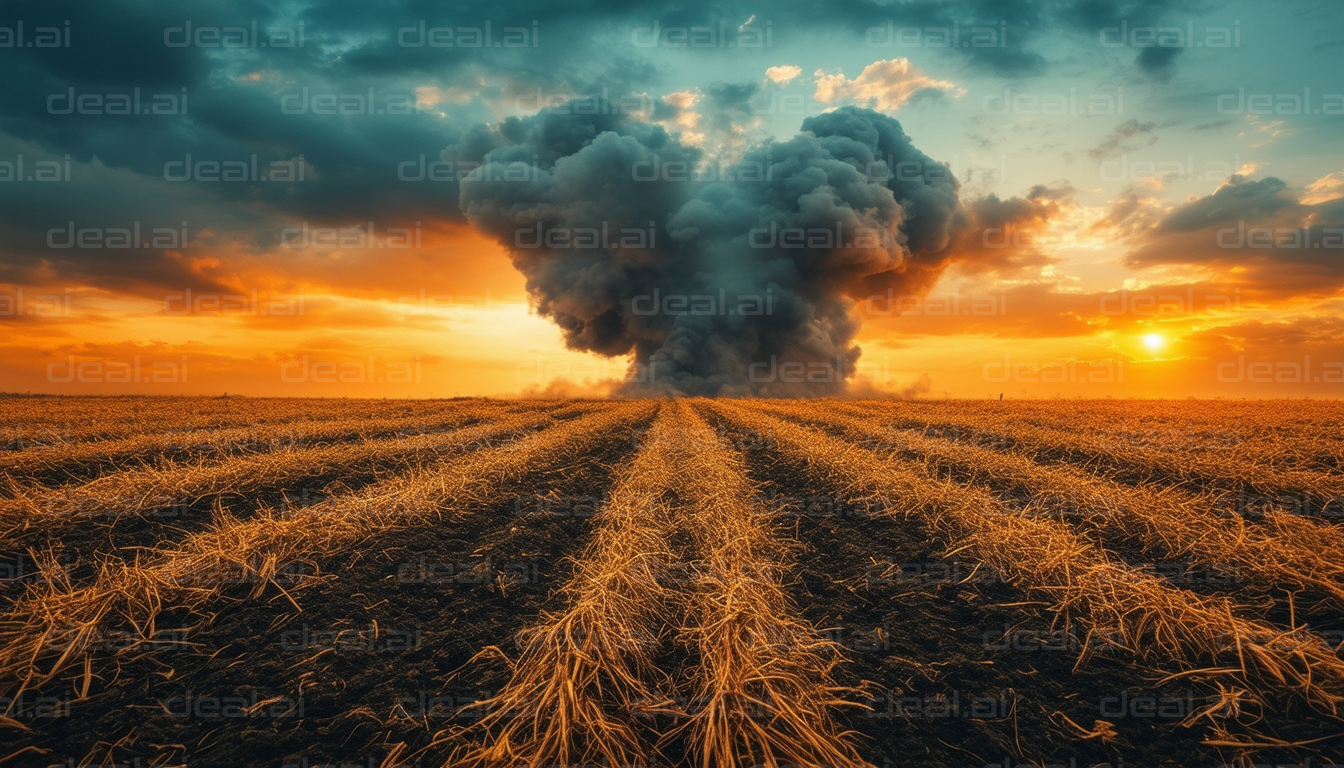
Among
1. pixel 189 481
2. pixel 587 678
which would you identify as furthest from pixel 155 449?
pixel 587 678

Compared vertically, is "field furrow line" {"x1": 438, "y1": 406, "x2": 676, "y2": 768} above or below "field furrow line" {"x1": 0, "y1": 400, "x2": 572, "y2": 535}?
below

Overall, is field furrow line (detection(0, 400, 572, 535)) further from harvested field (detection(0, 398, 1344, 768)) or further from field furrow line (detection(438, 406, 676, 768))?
field furrow line (detection(438, 406, 676, 768))

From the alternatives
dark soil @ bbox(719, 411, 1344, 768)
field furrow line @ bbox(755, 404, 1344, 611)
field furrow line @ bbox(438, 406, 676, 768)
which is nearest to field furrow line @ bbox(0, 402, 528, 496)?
field furrow line @ bbox(438, 406, 676, 768)

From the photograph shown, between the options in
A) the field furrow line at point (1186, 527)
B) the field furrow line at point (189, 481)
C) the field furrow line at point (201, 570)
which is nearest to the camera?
the field furrow line at point (201, 570)

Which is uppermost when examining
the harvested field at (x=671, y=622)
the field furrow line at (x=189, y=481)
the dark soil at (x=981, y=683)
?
the field furrow line at (x=189, y=481)

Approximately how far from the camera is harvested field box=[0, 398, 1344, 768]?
3.21 m

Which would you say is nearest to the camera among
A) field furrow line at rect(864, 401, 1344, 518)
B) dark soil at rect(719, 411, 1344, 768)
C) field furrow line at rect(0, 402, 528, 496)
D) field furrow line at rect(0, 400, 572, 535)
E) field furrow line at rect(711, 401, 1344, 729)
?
dark soil at rect(719, 411, 1344, 768)

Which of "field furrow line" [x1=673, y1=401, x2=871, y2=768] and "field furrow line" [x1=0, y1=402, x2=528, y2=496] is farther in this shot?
"field furrow line" [x1=0, y1=402, x2=528, y2=496]

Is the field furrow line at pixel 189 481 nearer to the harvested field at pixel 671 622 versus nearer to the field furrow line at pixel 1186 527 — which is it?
the harvested field at pixel 671 622

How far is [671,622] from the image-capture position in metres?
4.58

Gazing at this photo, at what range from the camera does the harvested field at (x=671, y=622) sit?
321cm

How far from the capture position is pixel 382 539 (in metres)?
6.57

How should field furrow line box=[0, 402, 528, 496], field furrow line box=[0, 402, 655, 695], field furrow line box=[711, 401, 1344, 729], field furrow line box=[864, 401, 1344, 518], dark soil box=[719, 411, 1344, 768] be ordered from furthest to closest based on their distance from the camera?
field furrow line box=[0, 402, 528, 496]
field furrow line box=[864, 401, 1344, 518]
field furrow line box=[0, 402, 655, 695]
field furrow line box=[711, 401, 1344, 729]
dark soil box=[719, 411, 1344, 768]

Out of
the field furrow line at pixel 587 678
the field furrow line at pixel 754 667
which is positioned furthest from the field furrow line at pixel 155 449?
the field furrow line at pixel 754 667
